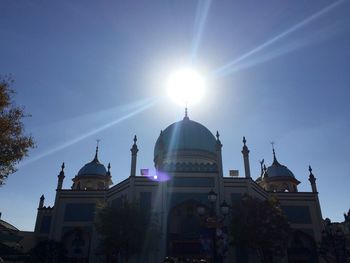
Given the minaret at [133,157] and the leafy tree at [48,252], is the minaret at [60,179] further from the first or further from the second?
the minaret at [133,157]

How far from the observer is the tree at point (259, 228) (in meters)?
27.7

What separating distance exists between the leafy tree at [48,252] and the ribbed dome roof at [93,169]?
1488cm

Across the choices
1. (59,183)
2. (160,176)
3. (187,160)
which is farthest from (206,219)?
(59,183)

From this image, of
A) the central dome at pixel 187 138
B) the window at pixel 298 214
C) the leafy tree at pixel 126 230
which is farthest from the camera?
the central dome at pixel 187 138

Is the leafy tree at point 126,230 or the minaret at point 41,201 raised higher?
the minaret at point 41,201

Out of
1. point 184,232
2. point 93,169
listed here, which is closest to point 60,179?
point 93,169

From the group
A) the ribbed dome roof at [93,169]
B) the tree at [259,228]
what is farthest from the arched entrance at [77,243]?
the tree at [259,228]

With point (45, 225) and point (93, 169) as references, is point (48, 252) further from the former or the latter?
point (93, 169)

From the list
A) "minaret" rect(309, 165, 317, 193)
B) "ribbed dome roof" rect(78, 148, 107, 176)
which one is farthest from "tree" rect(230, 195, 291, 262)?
"ribbed dome roof" rect(78, 148, 107, 176)

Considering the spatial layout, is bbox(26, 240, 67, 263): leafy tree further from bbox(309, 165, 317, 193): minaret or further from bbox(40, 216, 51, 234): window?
bbox(309, 165, 317, 193): minaret

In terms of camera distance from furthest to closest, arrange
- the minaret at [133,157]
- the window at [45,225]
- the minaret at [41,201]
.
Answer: the minaret at [41,201], the window at [45,225], the minaret at [133,157]

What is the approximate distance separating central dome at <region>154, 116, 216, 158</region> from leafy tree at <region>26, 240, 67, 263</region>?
46.2 feet

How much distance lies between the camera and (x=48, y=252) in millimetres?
28781

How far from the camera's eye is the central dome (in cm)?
3662
